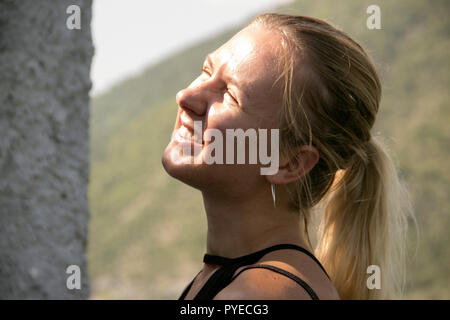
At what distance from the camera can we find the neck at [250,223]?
187 cm

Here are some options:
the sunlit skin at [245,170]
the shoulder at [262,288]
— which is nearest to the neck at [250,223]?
the sunlit skin at [245,170]

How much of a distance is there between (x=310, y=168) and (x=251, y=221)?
0.92 ft

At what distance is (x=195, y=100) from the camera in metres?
1.84

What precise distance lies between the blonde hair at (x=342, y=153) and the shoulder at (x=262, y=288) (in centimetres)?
43

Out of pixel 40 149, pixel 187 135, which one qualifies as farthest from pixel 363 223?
pixel 40 149

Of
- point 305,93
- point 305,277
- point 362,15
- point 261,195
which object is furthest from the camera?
point 362,15

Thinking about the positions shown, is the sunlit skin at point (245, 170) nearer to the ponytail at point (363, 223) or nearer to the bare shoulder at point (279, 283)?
the bare shoulder at point (279, 283)

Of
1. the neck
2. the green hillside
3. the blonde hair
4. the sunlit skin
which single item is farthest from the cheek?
the green hillside

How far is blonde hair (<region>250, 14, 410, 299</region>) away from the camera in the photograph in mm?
1777

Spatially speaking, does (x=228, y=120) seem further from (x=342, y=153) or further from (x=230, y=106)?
(x=342, y=153)
